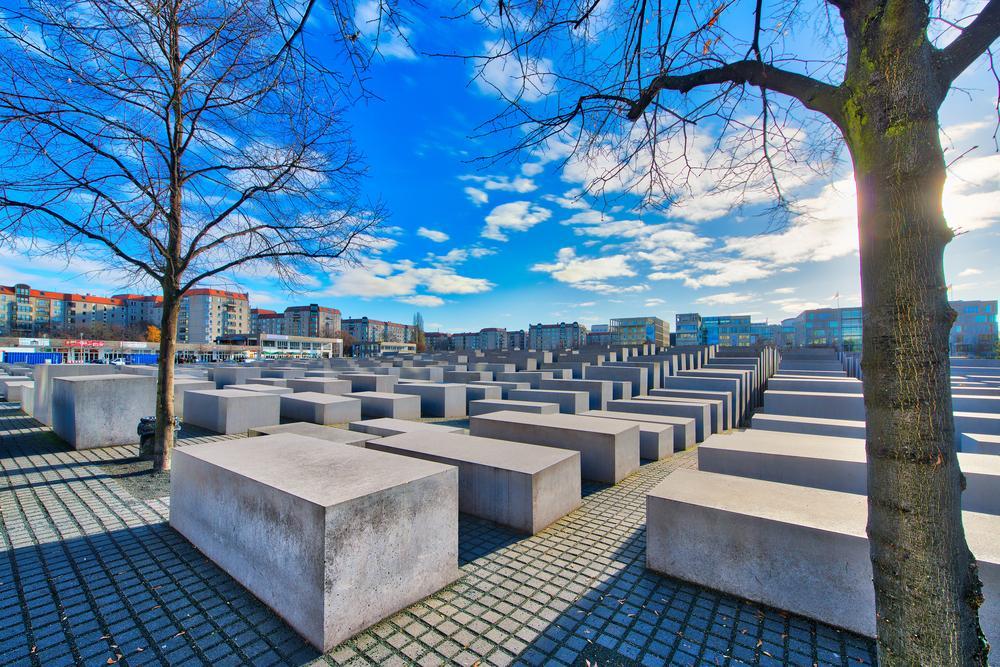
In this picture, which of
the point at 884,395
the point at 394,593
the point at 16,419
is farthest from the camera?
the point at 16,419

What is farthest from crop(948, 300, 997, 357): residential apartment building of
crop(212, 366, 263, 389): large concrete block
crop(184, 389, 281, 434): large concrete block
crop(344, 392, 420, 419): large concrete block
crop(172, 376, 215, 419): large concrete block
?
crop(172, 376, 215, 419): large concrete block

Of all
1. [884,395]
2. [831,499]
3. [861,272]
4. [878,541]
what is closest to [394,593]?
[878,541]

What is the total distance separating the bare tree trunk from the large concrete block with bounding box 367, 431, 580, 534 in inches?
143

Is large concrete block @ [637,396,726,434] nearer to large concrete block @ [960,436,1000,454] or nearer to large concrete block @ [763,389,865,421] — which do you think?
large concrete block @ [763,389,865,421]

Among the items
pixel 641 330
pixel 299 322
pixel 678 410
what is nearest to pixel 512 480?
pixel 678 410

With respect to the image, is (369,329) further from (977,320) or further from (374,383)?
(977,320)

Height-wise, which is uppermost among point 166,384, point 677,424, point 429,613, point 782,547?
point 166,384

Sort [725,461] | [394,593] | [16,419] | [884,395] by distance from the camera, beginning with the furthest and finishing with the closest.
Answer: [16,419] → [725,461] → [394,593] → [884,395]

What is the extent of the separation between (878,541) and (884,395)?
1.84 feet

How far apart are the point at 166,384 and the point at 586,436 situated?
689cm

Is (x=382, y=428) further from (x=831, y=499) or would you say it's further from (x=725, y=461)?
(x=831, y=499)

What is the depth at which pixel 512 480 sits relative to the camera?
514cm

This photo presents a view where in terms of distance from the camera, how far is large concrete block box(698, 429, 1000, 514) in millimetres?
4414

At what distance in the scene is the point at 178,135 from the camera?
6539mm
